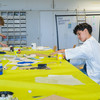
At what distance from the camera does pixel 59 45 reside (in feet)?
23.7

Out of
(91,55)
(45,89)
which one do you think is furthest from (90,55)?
(45,89)

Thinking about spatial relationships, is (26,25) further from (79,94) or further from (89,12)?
(79,94)

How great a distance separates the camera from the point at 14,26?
6.98 metres

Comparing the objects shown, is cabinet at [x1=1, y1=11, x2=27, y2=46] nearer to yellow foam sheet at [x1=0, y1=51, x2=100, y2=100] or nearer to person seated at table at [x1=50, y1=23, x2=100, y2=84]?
person seated at table at [x1=50, y1=23, x2=100, y2=84]

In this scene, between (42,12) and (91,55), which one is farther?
(42,12)

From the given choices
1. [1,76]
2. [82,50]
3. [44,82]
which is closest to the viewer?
[44,82]

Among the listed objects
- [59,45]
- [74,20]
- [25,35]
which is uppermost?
[74,20]

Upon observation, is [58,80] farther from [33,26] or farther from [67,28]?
[67,28]

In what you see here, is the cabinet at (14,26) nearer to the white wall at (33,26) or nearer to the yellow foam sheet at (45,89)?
the white wall at (33,26)

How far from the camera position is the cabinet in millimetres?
6949

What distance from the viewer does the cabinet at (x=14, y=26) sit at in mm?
6949

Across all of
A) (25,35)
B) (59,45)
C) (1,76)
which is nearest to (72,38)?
(59,45)

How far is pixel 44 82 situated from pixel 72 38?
6.09 metres

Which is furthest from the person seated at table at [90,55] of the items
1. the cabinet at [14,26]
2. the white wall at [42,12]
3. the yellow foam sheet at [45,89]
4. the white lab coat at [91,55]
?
the cabinet at [14,26]
